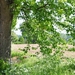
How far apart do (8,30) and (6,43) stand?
15.1 inches

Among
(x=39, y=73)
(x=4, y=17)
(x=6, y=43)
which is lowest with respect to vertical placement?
(x=39, y=73)

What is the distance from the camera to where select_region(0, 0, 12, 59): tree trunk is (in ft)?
27.0

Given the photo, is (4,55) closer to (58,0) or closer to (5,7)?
(5,7)

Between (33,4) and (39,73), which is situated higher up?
(33,4)

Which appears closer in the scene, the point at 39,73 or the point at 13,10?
the point at 39,73

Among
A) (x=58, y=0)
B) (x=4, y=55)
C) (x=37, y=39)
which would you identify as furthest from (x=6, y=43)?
(x=58, y=0)

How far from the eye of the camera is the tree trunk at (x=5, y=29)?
8234mm

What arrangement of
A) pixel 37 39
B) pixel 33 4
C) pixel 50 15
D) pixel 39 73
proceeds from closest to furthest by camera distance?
1. pixel 39 73
2. pixel 33 4
3. pixel 50 15
4. pixel 37 39

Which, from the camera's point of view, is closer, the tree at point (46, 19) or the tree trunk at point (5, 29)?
the tree at point (46, 19)

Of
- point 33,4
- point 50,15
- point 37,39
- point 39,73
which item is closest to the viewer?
point 39,73

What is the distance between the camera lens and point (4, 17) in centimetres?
828

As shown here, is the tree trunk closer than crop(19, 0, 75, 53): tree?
No

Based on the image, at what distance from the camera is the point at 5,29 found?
27.4 feet

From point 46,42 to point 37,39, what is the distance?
0.28 m
